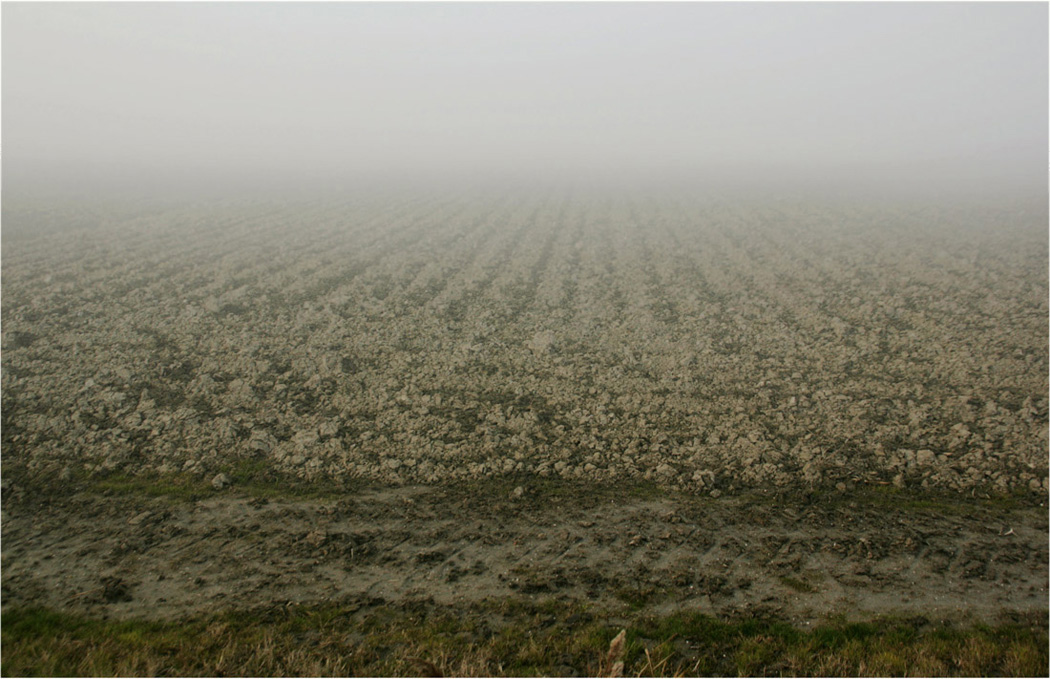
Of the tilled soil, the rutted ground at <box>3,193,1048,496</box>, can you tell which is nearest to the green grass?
the tilled soil

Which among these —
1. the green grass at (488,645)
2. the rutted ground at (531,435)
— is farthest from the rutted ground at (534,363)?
the green grass at (488,645)

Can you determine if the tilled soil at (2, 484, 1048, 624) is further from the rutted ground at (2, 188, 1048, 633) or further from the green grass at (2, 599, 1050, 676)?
the green grass at (2, 599, 1050, 676)

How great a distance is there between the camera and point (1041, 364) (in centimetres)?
977

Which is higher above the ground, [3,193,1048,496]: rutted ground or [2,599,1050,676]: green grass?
[3,193,1048,496]: rutted ground

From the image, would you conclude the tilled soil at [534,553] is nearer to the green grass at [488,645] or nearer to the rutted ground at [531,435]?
the rutted ground at [531,435]

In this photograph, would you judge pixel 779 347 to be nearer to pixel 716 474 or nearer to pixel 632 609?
pixel 716 474

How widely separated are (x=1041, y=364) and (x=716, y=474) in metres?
7.47

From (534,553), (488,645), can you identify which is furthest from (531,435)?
(488,645)

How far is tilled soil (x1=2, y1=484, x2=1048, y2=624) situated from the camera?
17.5 feet

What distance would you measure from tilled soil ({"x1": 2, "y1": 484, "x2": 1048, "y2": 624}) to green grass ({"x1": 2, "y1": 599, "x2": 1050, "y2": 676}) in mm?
193

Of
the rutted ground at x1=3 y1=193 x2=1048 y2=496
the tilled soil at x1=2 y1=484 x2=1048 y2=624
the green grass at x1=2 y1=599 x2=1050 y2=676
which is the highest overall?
the rutted ground at x1=3 y1=193 x2=1048 y2=496

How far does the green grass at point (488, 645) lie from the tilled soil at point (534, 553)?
0.19 metres

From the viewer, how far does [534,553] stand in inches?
234

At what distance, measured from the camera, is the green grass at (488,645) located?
4.54 m
